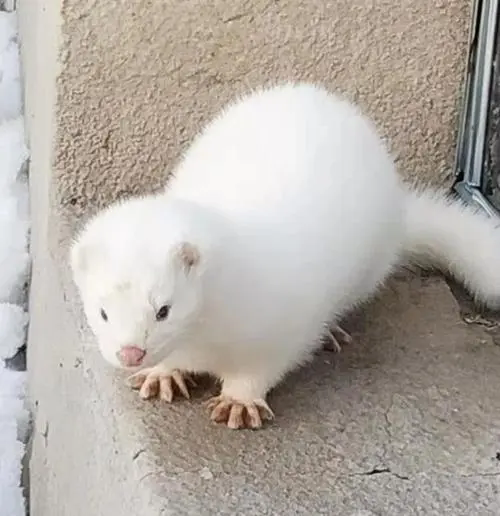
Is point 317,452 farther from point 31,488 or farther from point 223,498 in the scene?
point 31,488

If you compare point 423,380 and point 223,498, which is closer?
point 223,498

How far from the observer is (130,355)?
3.29 feet

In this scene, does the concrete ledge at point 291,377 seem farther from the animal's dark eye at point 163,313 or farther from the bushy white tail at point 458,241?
the animal's dark eye at point 163,313

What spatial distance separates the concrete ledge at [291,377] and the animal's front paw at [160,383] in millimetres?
17

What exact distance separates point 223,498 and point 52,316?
1.76 ft

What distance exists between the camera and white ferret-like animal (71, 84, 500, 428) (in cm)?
102

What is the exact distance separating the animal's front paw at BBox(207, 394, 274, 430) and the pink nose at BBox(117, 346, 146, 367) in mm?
163

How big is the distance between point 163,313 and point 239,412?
0.17 meters

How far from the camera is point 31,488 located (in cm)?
165

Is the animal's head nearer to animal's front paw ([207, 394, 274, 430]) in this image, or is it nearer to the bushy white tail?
animal's front paw ([207, 394, 274, 430])

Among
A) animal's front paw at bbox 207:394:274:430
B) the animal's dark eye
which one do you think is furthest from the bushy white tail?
the animal's dark eye

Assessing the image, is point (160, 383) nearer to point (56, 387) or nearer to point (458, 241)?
point (56, 387)

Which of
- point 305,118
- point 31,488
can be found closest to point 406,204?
point 305,118

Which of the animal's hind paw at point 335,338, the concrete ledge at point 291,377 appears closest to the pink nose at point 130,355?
the concrete ledge at point 291,377
